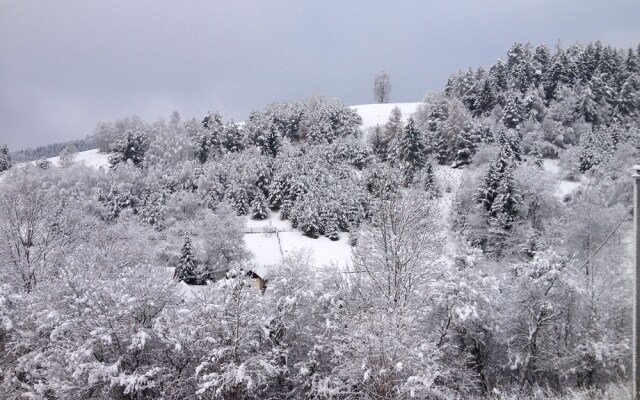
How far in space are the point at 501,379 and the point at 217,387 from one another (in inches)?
449

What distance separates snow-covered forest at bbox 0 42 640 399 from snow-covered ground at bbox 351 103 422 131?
2757 centimetres

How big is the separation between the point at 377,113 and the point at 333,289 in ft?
232

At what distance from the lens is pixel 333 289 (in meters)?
17.3

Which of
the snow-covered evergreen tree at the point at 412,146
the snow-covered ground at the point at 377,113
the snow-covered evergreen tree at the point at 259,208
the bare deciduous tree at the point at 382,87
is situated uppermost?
the bare deciduous tree at the point at 382,87

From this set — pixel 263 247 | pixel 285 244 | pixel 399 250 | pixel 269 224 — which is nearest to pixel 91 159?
pixel 269 224

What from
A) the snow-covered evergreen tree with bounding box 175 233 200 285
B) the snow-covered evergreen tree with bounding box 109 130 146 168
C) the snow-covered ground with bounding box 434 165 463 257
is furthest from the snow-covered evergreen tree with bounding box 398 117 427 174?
the snow-covered evergreen tree with bounding box 109 130 146 168

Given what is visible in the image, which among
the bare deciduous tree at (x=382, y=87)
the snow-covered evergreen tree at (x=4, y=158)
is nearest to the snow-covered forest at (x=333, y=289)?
the snow-covered evergreen tree at (x=4, y=158)

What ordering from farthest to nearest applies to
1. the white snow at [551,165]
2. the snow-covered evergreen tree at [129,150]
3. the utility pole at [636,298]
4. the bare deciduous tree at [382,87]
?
1. the bare deciduous tree at [382,87]
2. the snow-covered evergreen tree at [129,150]
3. the white snow at [551,165]
4. the utility pole at [636,298]

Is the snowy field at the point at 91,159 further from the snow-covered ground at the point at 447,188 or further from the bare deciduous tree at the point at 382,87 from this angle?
the bare deciduous tree at the point at 382,87

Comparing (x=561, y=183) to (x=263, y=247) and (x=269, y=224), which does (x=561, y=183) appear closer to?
(x=269, y=224)

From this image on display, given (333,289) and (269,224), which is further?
(269,224)

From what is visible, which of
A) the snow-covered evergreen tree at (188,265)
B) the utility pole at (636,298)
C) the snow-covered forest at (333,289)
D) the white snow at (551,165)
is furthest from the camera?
the white snow at (551,165)

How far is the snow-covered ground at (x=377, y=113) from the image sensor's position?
75.8 meters

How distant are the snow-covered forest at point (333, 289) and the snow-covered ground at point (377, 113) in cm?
2757
